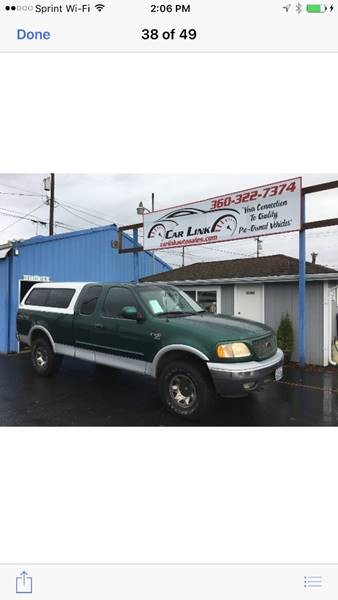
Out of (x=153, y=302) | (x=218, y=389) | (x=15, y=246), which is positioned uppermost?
(x=15, y=246)

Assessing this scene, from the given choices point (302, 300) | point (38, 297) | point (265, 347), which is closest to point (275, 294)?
point (302, 300)

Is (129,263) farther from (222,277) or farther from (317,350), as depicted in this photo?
(317,350)

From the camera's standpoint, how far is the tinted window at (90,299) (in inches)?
236

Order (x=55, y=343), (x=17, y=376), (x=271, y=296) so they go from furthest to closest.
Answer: (x=271, y=296) → (x=17, y=376) → (x=55, y=343)

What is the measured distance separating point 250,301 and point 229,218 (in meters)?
2.84

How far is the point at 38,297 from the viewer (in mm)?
7324

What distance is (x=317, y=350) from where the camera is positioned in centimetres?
891

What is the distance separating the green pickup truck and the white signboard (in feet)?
13.4

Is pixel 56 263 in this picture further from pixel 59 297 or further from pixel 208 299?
pixel 208 299

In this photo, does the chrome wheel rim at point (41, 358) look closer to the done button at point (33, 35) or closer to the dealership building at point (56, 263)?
the dealership building at point (56, 263)

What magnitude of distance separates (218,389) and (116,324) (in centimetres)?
215

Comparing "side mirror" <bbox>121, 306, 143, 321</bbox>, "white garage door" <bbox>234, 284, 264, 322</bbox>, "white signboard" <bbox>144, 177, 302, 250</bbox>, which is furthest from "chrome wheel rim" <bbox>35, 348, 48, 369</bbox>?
"white garage door" <bbox>234, 284, 264, 322</bbox>

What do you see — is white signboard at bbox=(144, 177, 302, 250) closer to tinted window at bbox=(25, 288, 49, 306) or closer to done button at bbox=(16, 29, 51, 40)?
tinted window at bbox=(25, 288, 49, 306)

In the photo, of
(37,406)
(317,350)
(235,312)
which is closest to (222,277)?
(235,312)
